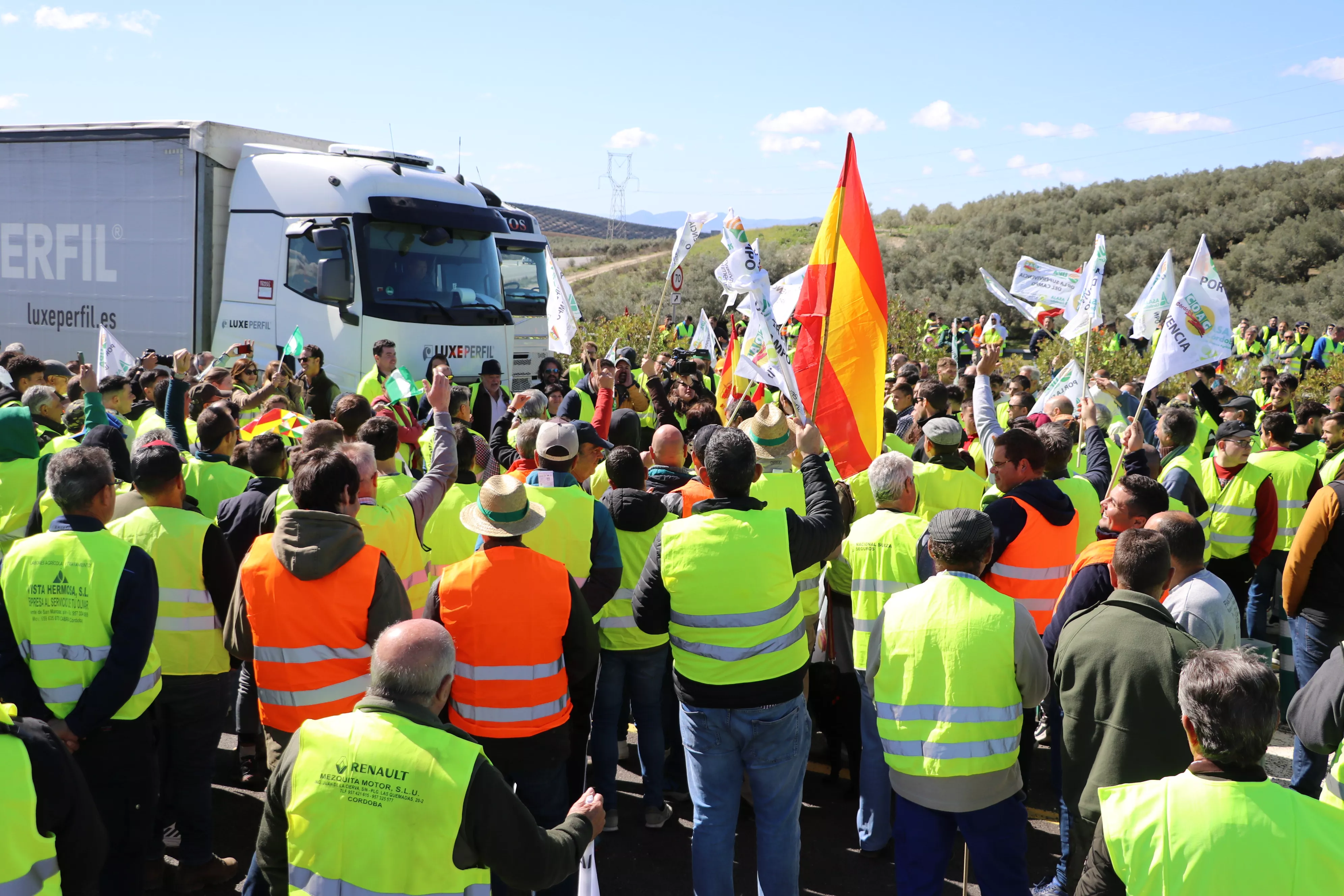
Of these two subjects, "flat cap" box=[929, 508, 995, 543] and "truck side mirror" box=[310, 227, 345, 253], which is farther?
"truck side mirror" box=[310, 227, 345, 253]

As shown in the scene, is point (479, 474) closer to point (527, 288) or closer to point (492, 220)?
point (492, 220)

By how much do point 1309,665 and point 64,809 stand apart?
19.9 ft

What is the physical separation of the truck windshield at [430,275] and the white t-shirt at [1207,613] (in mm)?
9099

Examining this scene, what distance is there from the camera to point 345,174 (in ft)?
37.1

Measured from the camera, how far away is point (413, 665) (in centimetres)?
259

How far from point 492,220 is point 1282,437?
8976 mm

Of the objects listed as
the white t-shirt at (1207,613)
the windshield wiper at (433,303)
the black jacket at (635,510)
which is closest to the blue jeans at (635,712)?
the black jacket at (635,510)

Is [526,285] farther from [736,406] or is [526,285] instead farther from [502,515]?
[502,515]

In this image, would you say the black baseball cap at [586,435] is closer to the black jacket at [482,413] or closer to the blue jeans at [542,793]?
the blue jeans at [542,793]

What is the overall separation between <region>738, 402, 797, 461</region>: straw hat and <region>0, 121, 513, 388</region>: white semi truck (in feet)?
24.2

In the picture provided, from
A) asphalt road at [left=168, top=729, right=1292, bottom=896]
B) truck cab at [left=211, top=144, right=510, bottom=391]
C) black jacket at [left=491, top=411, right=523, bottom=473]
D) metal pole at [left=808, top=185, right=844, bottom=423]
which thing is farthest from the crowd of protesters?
truck cab at [left=211, top=144, right=510, bottom=391]

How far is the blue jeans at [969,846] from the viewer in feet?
11.8

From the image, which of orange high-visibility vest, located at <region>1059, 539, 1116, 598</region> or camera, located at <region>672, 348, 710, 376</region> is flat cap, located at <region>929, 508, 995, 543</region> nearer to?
orange high-visibility vest, located at <region>1059, 539, 1116, 598</region>

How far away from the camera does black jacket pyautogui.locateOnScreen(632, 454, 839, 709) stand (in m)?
3.97
